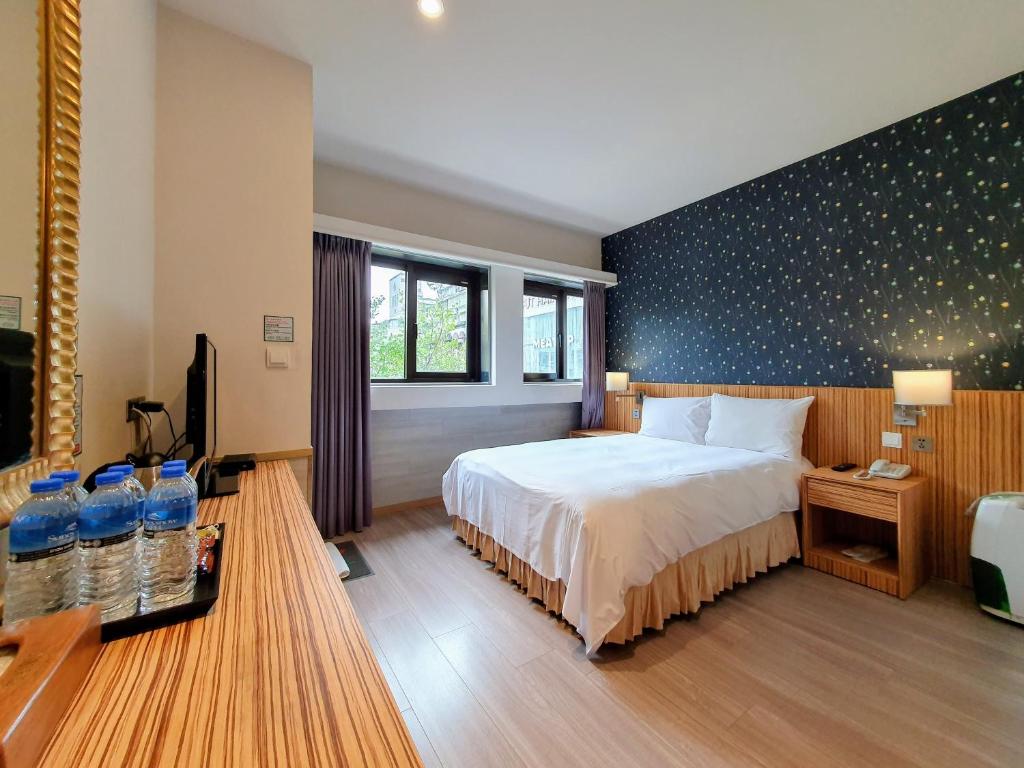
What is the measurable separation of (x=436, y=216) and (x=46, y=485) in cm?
323

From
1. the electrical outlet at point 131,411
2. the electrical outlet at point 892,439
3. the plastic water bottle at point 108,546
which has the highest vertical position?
the electrical outlet at point 131,411

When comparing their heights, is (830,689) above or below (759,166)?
below

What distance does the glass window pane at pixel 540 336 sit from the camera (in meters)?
4.23

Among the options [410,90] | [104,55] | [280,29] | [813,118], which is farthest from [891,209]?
[104,55]

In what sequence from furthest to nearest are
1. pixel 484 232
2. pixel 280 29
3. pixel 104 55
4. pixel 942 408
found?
pixel 484 232 < pixel 942 408 < pixel 280 29 < pixel 104 55

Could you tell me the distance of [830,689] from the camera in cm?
148

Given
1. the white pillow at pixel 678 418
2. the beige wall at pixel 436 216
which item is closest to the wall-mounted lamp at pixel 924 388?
the white pillow at pixel 678 418

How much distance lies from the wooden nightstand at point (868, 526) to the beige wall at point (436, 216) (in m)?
3.02

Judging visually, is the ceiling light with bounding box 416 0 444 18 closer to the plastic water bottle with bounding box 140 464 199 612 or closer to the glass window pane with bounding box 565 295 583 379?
the plastic water bottle with bounding box 140 464 199 612

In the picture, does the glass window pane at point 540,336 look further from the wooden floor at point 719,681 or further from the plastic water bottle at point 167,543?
the plastic water bottle at point 167,543

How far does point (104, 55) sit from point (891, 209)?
3.85 metres

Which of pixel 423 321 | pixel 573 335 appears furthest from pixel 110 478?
pixel 573 335

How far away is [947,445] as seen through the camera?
223 centimetres

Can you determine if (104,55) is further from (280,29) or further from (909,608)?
(909,608)
